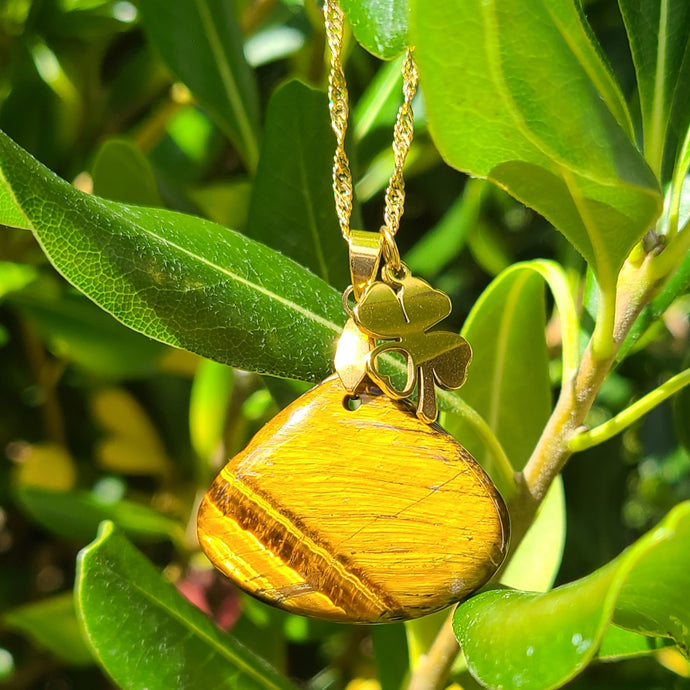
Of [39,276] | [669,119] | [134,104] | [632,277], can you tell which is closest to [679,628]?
[632,277]

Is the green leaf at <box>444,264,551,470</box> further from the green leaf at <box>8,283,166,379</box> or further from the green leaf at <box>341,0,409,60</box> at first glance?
the green leaf at <box>8,283,166,379</box>

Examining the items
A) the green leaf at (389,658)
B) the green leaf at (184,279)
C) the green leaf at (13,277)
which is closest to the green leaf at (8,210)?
the green leaf at (184,279)

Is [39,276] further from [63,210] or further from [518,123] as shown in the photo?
[518,123]

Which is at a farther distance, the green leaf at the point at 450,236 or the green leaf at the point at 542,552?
the green leaf at the point at 450,236

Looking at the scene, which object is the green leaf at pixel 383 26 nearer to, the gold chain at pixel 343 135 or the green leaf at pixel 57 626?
the gold chain at pixel 343 135

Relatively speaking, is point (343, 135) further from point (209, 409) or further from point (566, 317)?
point (209, 409)

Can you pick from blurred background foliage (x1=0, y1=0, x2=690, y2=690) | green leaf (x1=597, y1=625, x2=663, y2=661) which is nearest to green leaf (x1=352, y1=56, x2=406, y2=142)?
blurred background foliage (x1=0, y1=0, x2=690, y2=690)

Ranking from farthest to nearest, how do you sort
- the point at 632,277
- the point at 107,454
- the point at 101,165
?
1. the point at 107,454
2. the point at 101,165
3. the point at 632,277

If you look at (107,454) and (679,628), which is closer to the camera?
(679,628)
